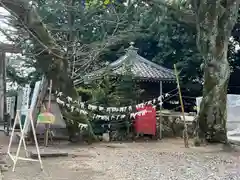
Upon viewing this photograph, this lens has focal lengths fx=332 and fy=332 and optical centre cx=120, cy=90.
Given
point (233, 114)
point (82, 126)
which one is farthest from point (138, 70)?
point (82, 126)

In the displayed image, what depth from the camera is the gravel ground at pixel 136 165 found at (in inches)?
201

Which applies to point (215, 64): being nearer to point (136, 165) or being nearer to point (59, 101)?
point (136, 165)

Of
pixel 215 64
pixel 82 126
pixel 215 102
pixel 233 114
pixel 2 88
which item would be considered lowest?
pixel 82 126

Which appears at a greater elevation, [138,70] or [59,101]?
[138,70]

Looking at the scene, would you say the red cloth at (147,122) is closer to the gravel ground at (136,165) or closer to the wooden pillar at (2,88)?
the gravel ground at (136,165)

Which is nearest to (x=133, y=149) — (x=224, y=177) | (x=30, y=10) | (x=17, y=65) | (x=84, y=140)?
(x=84, y=140)

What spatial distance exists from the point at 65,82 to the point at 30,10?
2.13 meters

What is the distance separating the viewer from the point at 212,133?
28.8 ft

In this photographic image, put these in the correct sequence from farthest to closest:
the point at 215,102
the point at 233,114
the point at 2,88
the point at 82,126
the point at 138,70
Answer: the point at 2,88, the point at 138,70, the point at 233,114, the point at 82,126, the point at 215,102

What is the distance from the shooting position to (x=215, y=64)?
29.1ft

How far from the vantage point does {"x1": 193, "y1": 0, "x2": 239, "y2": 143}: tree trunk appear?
880 cm

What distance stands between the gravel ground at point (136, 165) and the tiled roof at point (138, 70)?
3547 millimetres

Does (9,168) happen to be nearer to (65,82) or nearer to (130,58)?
(65,82)

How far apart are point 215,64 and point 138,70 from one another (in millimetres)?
3609
